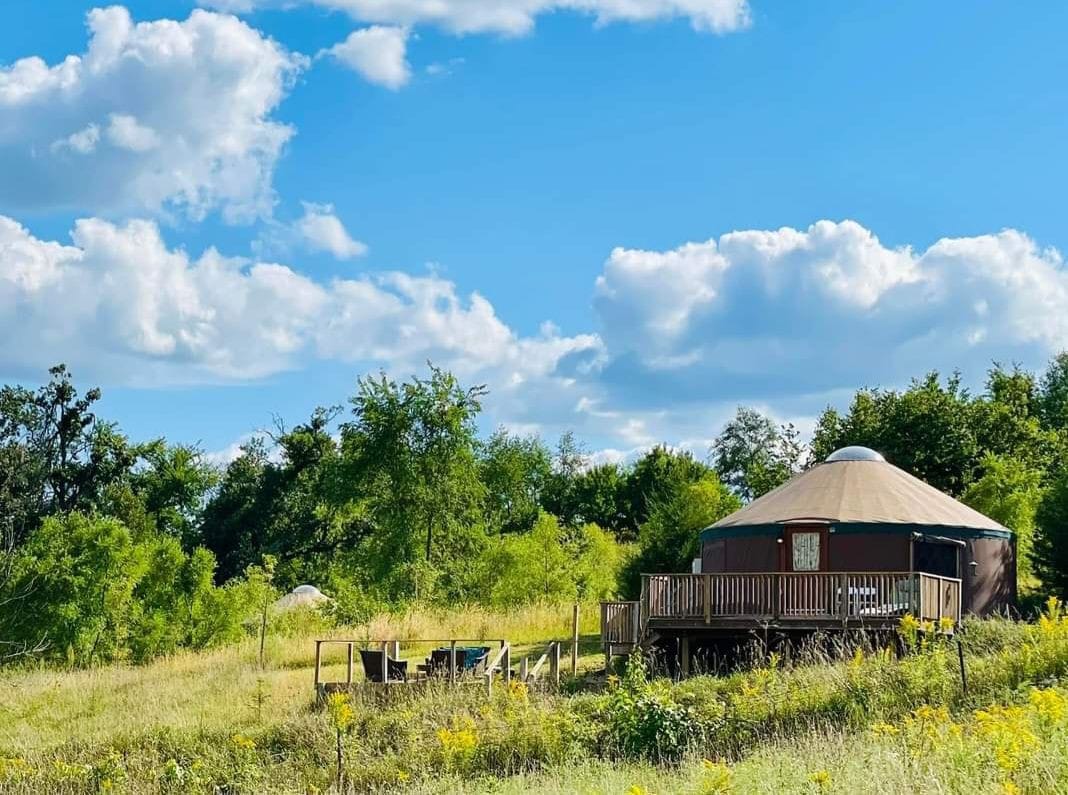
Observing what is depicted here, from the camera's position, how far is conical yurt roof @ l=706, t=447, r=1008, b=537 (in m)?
20.5

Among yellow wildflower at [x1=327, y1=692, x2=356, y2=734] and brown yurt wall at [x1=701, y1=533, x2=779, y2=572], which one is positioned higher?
brown yurt wall at [x1=701, y1=533, x2=779, y2=572]

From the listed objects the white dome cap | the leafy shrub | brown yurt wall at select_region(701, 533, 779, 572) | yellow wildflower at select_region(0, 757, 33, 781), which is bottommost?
yellow wildflower at select_region(0, 757, 33, 781)

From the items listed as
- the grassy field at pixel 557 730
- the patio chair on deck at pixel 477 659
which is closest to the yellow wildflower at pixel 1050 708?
the grassy field at pixel 557 730

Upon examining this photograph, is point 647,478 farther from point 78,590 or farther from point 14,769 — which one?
point 14,769

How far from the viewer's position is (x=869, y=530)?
20.2 metres

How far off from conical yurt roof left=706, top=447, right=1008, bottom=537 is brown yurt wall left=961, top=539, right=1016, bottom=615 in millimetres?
305

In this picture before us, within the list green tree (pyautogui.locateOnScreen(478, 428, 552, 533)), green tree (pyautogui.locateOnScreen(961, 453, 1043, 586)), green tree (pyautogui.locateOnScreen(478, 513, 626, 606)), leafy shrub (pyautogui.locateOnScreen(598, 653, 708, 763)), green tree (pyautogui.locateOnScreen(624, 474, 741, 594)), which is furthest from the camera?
green tree (pyautogui.locateOnScreen(478, 428, 552, 533))

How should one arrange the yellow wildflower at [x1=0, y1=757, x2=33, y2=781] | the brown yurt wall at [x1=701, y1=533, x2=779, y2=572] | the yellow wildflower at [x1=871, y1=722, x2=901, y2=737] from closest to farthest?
the yellow wildflower at [x1=871, y1=722, x2=901, y2=737]
the yellow wildflower at [x1=0, y1=757, x2=33, y2=781]
the brown yurt wall at [x1=701, y1=533, x2=779, y2=572]

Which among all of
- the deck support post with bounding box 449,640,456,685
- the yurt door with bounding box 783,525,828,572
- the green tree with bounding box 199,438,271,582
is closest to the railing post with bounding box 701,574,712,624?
the yurt door with bounding box 783,525,828,572

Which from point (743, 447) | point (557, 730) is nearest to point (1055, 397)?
point (743, 447)

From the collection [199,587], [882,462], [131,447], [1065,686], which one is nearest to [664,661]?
[882,462]

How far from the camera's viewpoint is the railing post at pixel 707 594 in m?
17.7

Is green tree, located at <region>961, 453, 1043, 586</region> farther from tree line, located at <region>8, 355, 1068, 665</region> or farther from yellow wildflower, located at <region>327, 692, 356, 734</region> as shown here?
yellow wildflower, located at <region>327, 692, 356, 734</region>

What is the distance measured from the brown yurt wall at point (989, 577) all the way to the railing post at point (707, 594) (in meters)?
4.97
